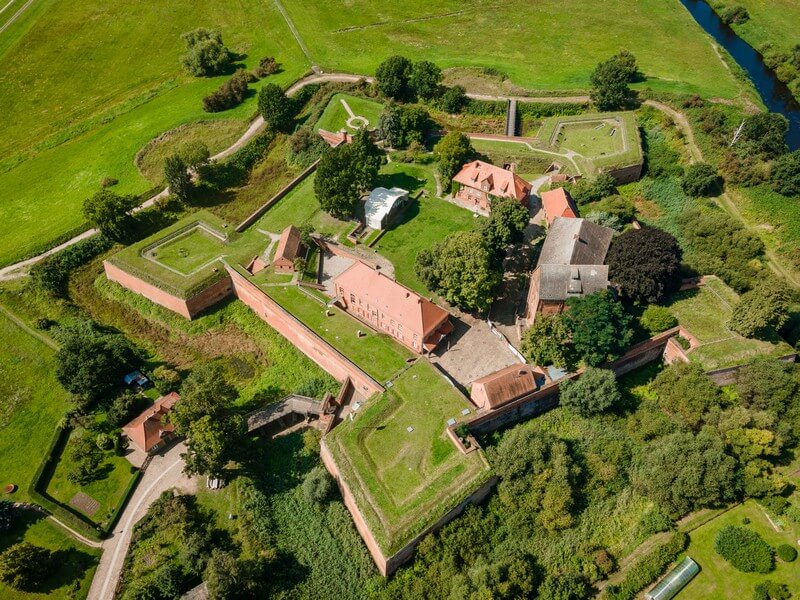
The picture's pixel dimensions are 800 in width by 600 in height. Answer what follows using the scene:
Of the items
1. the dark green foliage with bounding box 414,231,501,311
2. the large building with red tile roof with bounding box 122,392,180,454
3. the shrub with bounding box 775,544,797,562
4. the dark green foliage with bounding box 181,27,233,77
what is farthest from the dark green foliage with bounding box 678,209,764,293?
the dark green foliage with bounding box 181,27,233,77

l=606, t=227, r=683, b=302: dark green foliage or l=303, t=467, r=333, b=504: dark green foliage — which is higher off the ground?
l=606, t=227, r=683, b=302: dark green foliage

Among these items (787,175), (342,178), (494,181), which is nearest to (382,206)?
(342,178)

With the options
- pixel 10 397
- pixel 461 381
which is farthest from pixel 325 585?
pixel 10 397

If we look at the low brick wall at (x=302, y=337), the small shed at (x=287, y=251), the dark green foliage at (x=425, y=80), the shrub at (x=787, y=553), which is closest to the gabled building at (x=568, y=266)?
the low brick wall at (x=302, y=337)

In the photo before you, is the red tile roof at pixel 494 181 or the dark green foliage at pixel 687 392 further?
the red tile roof at pixel 494 181

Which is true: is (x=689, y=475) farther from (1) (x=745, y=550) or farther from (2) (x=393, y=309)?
(2) (x=393, y=309)

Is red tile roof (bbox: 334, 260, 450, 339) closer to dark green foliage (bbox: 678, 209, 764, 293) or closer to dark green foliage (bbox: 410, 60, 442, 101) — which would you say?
dark green foliage (bbox: 678, 209, 764, 293)

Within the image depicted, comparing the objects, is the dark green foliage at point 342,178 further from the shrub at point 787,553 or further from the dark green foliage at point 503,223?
the shrub at point 787,553
